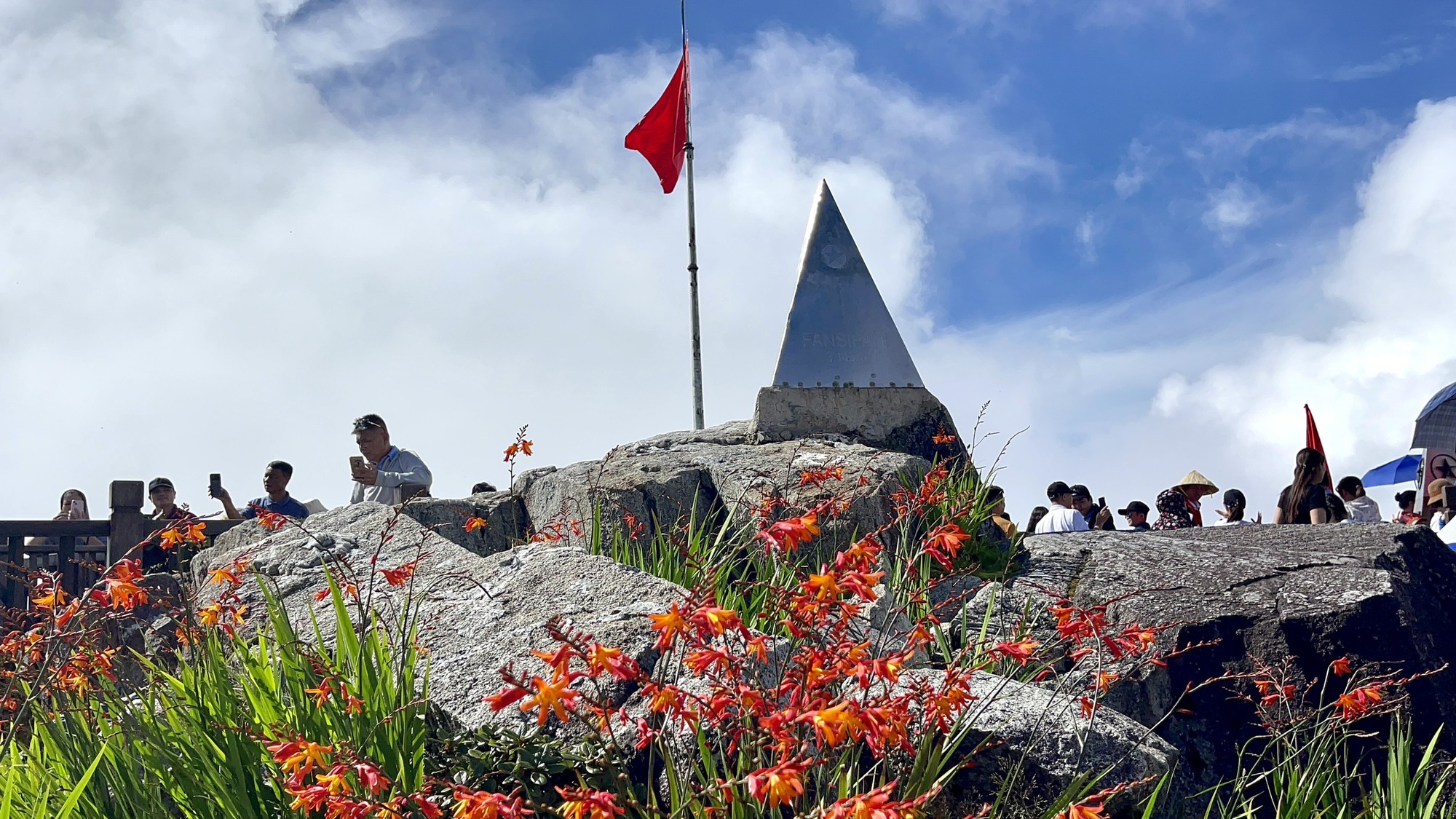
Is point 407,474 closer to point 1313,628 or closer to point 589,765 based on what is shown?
point 589,765

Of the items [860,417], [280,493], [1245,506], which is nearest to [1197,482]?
[1245,506]

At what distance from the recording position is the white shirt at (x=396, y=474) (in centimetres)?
628

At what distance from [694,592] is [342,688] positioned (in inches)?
43.5

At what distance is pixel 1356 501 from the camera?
8.37m

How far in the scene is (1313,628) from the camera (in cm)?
411

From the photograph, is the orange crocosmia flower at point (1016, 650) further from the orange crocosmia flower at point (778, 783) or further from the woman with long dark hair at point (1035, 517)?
the woman with long dark hair at point (1035, 517)

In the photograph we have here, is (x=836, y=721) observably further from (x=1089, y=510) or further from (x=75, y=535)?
(x=1089, y=510)

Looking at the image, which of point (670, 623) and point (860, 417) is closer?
point (670, 623)

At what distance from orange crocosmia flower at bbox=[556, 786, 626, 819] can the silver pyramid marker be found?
5666mm

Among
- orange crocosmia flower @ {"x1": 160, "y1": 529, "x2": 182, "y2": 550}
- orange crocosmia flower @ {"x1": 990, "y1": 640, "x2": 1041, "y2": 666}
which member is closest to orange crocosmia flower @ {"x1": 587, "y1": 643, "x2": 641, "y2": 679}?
orange crocosmia flower @ {"x1": 990, "y1": 640, "x2": 1041, "y2": 666}

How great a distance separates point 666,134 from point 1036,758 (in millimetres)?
9584

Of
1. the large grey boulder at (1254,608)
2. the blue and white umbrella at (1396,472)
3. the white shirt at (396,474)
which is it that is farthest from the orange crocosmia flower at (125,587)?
the blue and white umbrella at (1396,472)

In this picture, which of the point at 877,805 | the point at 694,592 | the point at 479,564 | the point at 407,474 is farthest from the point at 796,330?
the point at 877,805

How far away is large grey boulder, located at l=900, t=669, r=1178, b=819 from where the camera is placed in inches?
104
